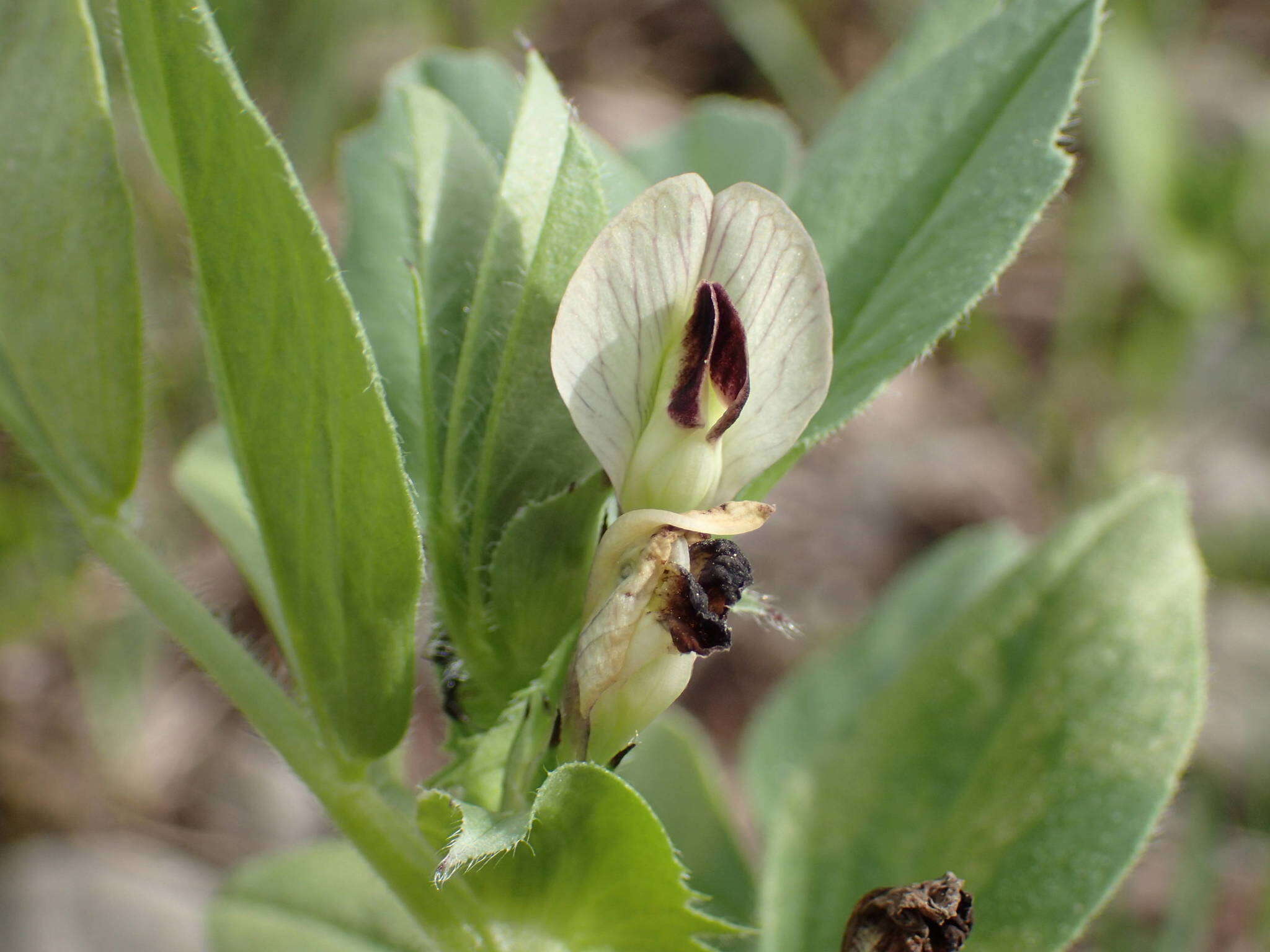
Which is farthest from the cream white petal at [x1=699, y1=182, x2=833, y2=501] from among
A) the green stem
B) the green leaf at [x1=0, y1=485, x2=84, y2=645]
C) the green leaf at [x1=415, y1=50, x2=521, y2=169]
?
the green leaf at [x1=0, y1=485, x2=84, y2=645]

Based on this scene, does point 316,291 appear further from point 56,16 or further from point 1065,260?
point 1065,260

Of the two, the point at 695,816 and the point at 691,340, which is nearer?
the point at 691,340

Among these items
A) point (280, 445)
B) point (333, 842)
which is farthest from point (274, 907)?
point (280, 445)

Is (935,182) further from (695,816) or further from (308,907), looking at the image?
(308,907)

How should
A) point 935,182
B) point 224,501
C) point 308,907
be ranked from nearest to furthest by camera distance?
point 935,182 < point 224,501 < point 308,907

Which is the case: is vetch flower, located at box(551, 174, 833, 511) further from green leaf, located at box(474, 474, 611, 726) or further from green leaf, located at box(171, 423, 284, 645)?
green leaf, located at box(171, 423, 284, 645)

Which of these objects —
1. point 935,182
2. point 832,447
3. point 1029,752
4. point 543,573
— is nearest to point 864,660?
point 1029,752

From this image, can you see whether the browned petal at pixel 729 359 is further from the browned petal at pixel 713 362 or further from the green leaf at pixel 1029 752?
the green leaf at pixel 1029 752
